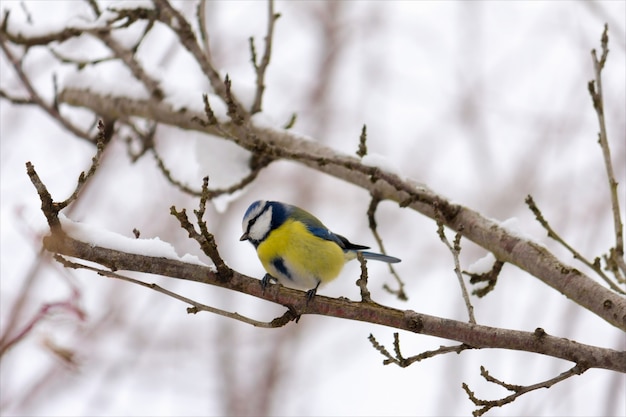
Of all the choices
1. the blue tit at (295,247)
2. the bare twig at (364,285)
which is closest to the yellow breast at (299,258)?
the blue tit at (295,247)

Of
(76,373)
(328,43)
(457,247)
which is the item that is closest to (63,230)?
(76,373)

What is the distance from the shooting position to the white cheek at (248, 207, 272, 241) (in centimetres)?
339

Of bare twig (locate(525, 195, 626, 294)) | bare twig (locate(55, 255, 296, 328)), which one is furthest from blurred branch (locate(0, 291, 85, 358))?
bare twig (locate(525, 195, 626, 294))

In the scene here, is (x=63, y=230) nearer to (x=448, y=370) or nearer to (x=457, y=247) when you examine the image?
(x=457, y=247)

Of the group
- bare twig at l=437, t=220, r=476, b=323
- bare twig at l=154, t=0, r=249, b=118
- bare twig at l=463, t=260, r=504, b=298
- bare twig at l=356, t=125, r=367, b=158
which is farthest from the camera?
bare twig at l=154, t=0, r=249, b=118

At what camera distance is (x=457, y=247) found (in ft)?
7.36

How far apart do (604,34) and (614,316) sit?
3.60 feet

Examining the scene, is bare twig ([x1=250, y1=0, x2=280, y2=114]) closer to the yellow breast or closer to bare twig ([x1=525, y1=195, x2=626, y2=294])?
the yellow breast

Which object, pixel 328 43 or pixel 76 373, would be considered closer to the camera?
pixel 76 373

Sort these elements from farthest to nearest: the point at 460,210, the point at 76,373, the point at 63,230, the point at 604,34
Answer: the point at 460,210
the point at 604,34
the point at 76,373
the point at 63,230

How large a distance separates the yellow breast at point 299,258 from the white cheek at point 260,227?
0.19 ft

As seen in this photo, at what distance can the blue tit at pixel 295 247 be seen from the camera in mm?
3213

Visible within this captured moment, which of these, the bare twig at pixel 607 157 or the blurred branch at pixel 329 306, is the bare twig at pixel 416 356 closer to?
the blurred branch at pixel 329 306

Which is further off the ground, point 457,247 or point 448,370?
point 448,370
